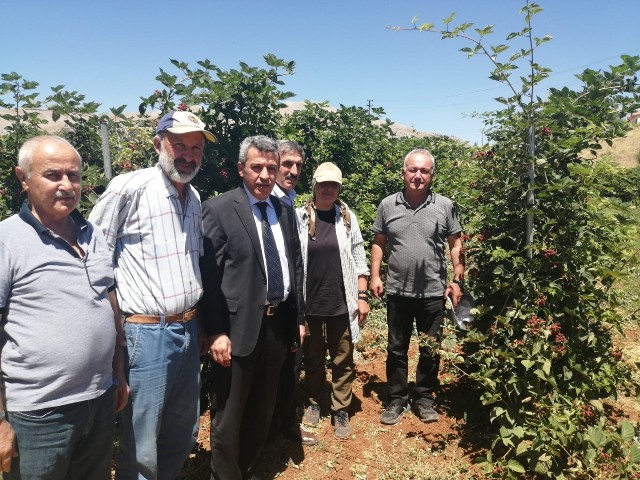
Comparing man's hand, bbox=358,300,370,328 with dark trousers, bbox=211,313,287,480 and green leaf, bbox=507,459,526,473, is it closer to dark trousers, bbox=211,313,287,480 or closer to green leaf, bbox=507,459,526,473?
dark trousers, bbox=211,313,287,480

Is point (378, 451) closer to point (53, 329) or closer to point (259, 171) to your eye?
point (259, 171)

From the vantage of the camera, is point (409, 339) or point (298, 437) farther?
point (409, 339)

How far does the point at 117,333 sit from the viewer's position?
6.98ft

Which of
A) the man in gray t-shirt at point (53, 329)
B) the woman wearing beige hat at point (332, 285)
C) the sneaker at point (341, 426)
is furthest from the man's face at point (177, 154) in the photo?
the sneaker at point (341, 426)

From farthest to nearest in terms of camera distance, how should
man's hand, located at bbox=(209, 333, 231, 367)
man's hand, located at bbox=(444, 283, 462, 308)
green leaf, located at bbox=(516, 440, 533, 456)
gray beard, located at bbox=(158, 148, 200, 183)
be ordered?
man's hand, located at bbox=(444, 283, 462, 308) < green leaf, located at bbox=(516, 440, 533, 456) < man's hand, located at bbox=(209, 333, 231, 367) < gray beard, located at bbox=(158, 148, 200, 183)

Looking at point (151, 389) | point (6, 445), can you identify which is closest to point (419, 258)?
point (151, 389)

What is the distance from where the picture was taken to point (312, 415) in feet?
12.4

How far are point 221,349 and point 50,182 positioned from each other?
1.24 meters

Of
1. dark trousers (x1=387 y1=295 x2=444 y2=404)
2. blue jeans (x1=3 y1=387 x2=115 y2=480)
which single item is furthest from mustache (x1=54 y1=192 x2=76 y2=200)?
dark trousers (x1=387 y1=295 x2=444 y2=404)

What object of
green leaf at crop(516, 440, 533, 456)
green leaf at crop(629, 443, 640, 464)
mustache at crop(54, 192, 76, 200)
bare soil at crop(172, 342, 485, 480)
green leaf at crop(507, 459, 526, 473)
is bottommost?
bare soil at crop(172, 342, 485, 480)

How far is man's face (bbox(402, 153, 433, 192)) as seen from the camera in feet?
11.2

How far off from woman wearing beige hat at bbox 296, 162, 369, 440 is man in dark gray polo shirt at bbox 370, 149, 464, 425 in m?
0.27

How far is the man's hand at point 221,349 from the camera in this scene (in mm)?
2477

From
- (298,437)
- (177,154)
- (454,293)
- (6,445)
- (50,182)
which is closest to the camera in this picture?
(6,445)
